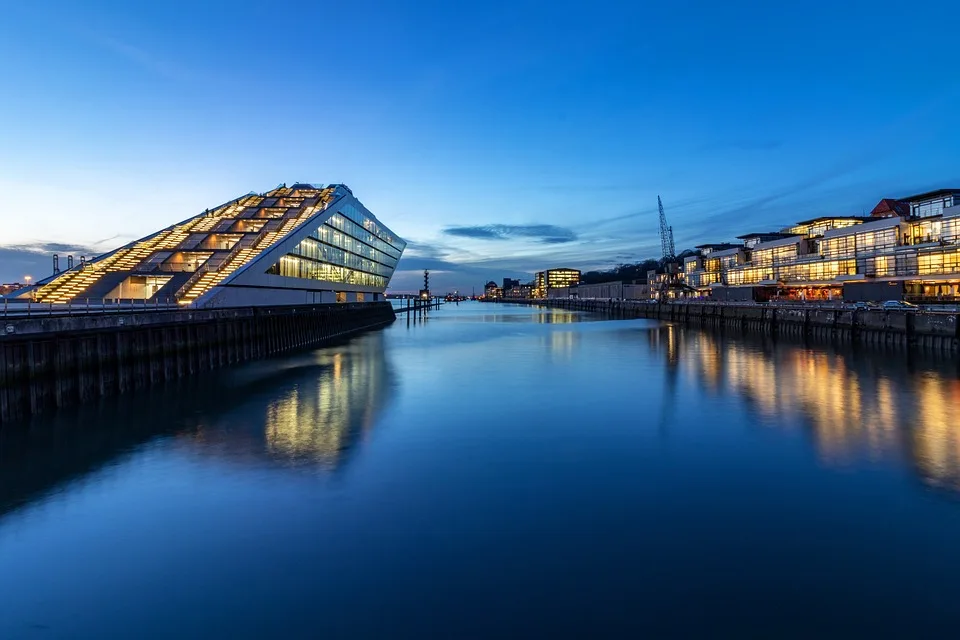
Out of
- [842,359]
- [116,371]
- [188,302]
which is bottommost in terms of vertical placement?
[842,359]

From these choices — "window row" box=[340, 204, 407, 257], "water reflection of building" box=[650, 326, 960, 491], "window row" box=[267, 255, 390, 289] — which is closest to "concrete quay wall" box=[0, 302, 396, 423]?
"window row" box=[267, 255, 390, 289]

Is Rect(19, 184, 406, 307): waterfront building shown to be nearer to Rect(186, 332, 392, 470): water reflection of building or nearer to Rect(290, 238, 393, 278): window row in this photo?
Rect(290, 238, 393, 278): window row

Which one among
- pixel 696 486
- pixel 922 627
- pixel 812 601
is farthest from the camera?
pixel 696 486

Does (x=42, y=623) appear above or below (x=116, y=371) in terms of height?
below

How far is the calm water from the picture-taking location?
7.57 m

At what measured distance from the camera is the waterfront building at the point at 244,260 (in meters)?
45.5

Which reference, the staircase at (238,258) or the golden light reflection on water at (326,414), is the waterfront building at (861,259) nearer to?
the golden light reflection on water at (326,414)

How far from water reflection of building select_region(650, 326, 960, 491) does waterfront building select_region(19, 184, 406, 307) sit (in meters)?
39.4

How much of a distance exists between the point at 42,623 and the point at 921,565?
13.8 meters

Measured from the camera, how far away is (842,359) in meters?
38.4

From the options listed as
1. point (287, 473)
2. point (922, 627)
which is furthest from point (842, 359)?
point (287, 473)

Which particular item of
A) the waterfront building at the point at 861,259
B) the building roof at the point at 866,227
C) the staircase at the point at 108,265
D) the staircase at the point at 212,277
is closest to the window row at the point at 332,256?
the staircase at the point at 212,277

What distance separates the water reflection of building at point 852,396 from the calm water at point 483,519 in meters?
0.20

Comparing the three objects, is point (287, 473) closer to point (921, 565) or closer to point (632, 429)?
point (632, 429)
